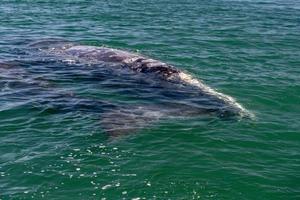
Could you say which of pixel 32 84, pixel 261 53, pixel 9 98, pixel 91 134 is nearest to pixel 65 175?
pixel 91 134

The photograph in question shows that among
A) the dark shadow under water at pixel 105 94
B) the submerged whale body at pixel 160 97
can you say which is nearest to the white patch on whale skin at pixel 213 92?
the submerged whale body at pixel 160 97

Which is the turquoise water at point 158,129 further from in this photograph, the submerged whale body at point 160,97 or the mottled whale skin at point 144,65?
the mottled whale skin at point 144,65

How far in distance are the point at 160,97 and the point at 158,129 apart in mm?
2970

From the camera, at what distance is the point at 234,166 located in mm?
13578

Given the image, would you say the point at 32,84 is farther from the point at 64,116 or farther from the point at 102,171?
the point at 102,171

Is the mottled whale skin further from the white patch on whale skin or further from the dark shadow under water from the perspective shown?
the dark shadow under water

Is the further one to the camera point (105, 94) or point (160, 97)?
point (105, 94)

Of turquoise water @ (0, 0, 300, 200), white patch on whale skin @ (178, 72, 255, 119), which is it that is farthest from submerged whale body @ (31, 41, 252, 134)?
turquoise water @ (0, 0, 300, 200)

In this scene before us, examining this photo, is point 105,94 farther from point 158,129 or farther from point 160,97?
point 158,129

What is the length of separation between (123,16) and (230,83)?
56.3ft

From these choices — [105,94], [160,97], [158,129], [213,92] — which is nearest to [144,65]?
[105,94]

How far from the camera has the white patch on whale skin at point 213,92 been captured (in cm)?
1759

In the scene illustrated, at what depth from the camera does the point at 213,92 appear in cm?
1958

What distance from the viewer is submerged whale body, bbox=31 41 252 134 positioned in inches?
659
